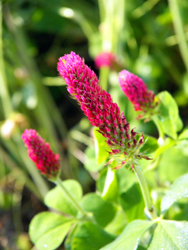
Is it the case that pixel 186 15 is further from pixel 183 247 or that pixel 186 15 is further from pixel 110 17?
pixel 183 247

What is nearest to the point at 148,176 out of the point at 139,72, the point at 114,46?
the point at 139,72

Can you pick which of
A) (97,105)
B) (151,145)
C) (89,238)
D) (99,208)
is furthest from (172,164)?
(97,105)

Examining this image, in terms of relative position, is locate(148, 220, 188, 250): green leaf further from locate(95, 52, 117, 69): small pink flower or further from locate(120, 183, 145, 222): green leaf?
locate(95, 52, 117, 69): small pink flower

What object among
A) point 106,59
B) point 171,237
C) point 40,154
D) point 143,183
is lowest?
point 171,237

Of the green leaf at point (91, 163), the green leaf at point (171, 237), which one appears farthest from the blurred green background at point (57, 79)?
the green leaf at point (171, 237)

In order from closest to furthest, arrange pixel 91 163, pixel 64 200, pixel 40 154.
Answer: pixel 40 154
pixel 64 200
pixel 91 163

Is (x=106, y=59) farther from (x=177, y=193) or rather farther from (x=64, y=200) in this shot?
(x=177, y=193)
